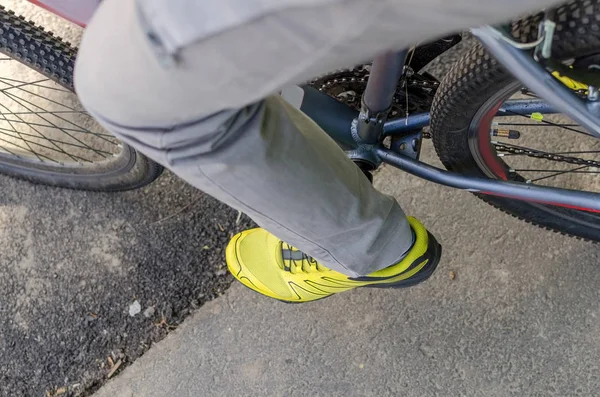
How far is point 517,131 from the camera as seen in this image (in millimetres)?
1280

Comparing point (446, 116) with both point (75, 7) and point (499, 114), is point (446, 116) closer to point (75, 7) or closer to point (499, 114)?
point (499, 114)

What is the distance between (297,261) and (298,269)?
0.02m

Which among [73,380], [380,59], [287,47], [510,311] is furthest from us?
[73,380]

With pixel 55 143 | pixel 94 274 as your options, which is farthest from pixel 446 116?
pixel 55 143

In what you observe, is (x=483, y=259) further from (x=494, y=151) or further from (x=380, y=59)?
(x=380, y=59)

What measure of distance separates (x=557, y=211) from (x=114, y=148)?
50.0 inches

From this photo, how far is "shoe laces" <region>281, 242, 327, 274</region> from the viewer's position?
135 centimetres

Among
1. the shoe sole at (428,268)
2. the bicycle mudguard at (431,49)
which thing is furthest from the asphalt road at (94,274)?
the bicycle mudguard at (431,49)

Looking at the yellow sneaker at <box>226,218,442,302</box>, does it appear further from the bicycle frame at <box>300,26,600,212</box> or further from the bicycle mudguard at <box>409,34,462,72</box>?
the bicycle mudguard at <box>409,34,462,72</box>

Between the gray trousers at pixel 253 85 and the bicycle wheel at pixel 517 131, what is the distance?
23 centimetres

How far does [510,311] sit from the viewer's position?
4.71 feet

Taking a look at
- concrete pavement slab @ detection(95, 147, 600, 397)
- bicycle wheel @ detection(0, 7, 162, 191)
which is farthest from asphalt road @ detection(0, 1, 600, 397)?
bicycle wheel @ detection(0, 7, 162, 191)

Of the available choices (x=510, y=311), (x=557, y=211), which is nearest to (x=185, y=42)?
(x=557, y=211)

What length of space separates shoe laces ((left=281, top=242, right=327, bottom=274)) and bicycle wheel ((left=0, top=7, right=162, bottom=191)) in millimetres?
423
